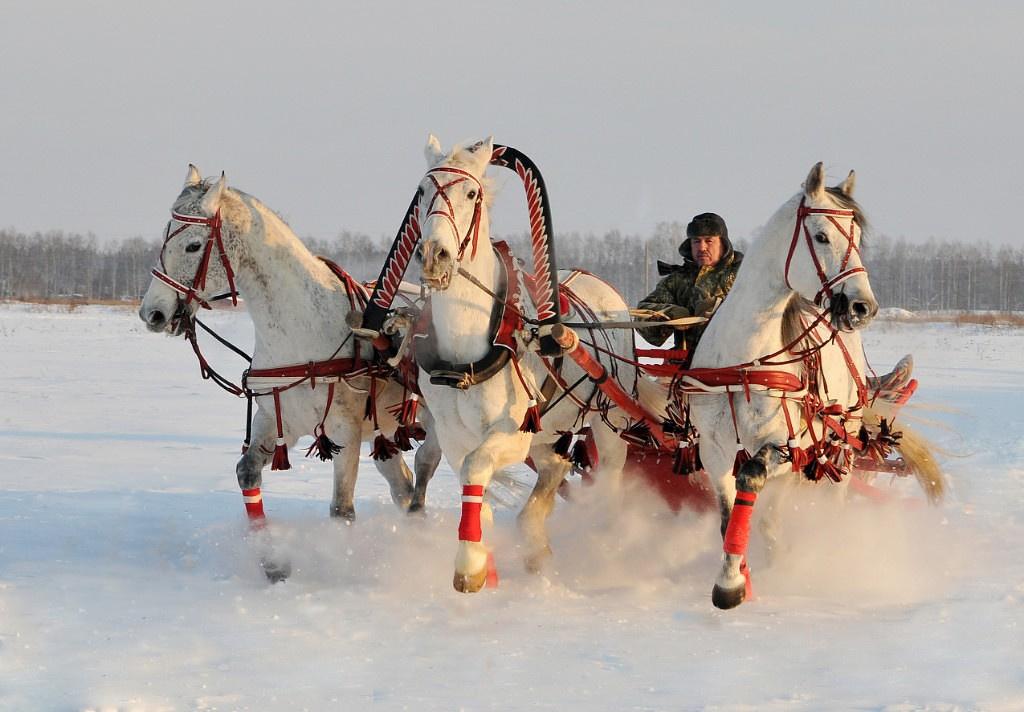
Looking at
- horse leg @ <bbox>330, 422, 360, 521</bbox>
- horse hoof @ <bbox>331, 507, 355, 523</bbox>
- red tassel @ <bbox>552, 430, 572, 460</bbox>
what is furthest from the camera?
horse hoof @ <bbox>331, 507, 355, 523</bbox>

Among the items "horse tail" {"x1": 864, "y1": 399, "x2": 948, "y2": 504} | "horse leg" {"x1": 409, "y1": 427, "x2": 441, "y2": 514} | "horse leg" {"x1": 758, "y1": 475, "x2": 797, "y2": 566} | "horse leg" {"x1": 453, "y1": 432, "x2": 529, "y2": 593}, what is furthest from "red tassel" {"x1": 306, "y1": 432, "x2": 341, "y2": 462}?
"horse tail" {"x1": 864, "y1": 399, "x2": 948, "y2": 504}

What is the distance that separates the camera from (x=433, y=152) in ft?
17.3

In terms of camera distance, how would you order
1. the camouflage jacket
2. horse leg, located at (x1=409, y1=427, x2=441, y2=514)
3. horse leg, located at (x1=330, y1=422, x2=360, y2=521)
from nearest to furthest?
horse leg, located at (x1=330, y1=422, x2=360, y2=521) → the camouflage jacket → horse leg, located at (x1=409, y1=427, x2=441, y2=514)

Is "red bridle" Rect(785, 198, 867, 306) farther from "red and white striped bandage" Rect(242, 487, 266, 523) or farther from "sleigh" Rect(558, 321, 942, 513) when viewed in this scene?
"red and white striped bandage" Rect(242, 487, 266, 523)

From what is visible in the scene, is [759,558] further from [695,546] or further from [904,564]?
[904,564]

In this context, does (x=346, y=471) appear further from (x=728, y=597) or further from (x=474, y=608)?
(x=728, y=597)

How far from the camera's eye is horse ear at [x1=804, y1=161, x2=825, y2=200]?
195 inches

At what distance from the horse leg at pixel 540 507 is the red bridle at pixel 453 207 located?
58.6 inches

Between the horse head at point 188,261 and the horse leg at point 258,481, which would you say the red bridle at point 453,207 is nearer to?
the horse head at point 188,261

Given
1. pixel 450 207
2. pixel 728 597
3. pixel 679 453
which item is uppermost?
pixel 450 207

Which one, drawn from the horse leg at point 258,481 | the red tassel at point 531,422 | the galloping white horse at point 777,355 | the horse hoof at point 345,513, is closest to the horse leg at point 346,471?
the horse hoof at point 345,513

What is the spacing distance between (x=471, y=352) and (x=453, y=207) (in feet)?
2.35

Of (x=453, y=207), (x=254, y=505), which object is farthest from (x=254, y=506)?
(x=453, y=207)

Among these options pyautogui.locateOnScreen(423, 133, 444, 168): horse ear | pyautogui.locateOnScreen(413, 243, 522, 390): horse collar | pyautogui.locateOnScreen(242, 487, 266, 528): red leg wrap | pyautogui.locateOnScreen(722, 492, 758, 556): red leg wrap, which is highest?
pyautogui.locateOnScreen(423, 133, 444, 168): horse ear
